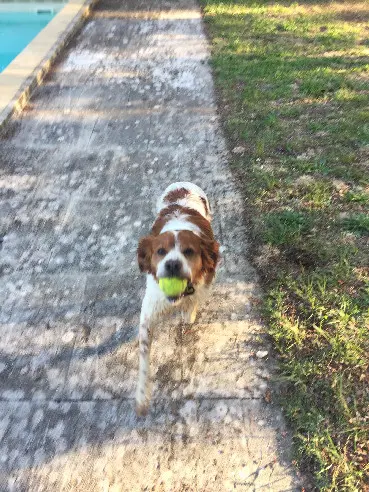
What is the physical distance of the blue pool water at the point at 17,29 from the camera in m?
10.3

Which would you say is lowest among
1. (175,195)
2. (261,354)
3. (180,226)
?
(261,354)

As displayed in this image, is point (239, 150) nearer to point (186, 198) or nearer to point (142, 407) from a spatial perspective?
point (186, 198)

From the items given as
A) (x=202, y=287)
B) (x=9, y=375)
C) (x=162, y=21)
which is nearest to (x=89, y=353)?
(x=9, y=375)

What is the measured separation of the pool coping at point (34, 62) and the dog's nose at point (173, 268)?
13.9 ft

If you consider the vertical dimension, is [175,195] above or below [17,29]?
above

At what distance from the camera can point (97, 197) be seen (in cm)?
467

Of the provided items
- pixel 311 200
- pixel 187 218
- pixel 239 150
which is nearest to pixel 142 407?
pixel 187 218

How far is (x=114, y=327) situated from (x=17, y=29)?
35.8ft

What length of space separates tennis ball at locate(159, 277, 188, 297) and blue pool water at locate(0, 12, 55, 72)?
953 centimetres

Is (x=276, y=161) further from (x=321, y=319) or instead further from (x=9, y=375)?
(x=9, y=375)

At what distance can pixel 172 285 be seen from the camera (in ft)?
8.59

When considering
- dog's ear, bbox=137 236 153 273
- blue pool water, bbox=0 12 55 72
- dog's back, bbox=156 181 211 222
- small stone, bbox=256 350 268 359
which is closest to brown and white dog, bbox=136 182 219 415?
dog's ear, bbox=137 236 153 273

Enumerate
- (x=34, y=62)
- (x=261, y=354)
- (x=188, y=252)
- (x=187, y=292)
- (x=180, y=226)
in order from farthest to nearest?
(x=34, y=62) < (x=261, y=354) < (x=180, y=226) < (x=187, y=292) < (x=188, y=252)

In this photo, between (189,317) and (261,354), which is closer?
(261,354)
